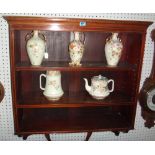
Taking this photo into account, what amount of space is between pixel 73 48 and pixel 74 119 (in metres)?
0.47

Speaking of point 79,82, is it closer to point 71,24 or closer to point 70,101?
point 70,101

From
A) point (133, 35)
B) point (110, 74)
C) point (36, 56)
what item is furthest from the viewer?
point (110, 74)

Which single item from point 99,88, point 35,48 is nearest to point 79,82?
point 99,88

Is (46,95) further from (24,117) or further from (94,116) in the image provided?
(94,116)

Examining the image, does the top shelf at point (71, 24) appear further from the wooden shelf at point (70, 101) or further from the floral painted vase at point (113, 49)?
the wooden shelf at point (70, 101)

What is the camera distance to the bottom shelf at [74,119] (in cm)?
118

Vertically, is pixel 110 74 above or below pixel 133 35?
below

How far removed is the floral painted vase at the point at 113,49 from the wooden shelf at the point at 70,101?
0.73 feet

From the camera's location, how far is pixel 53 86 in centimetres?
115

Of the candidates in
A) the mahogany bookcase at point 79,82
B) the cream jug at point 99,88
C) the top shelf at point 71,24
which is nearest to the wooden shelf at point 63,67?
the mahogany bookcase at point 79,82

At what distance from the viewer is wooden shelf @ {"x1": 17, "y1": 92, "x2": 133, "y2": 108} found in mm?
1115

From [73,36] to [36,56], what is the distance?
0.27 metres
